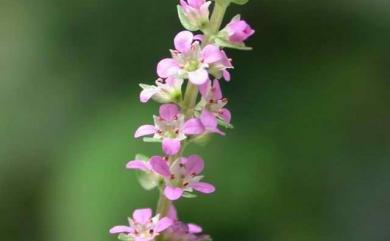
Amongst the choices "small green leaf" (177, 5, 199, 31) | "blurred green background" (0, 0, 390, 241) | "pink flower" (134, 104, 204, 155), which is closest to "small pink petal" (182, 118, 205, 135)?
"pink flower" (134, 104, 204, 155)

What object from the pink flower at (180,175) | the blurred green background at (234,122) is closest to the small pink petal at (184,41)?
the pink flower at (180,175)

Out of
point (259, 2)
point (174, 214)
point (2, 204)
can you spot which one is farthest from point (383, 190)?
point (174, 214)

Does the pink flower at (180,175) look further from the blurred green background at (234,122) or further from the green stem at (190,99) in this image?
the blurred green background at (234,122)

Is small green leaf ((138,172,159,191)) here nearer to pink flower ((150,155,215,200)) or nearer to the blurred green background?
pink flower ((150,155,215,200))

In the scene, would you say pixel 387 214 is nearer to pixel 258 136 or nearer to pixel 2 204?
pixel 258 136

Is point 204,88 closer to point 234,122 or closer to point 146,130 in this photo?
point 146,130

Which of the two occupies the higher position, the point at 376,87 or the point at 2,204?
the point at 376,87

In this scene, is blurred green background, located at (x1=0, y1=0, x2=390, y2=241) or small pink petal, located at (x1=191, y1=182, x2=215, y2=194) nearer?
small pink petal, located at (x1=191, y1=182, x2=215, y2=194)

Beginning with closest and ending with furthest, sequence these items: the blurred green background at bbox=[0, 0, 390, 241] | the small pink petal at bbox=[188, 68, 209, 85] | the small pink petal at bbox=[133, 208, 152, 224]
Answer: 1. the small pink petal at bbox=[188, 68, 209, 85]
2. the small pink petal at bbox=[133, 208, 152, 224]
3. the blurred green background at bbox=[0, 0, 390, 241]
